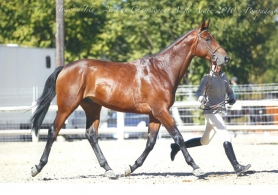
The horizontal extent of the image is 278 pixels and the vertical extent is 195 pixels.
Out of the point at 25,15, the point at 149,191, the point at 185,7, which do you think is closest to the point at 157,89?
the point at 149,191

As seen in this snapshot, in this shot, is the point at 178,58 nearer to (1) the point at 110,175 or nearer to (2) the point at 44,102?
(1) the point at 110,175

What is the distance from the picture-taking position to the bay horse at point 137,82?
37.3 ft

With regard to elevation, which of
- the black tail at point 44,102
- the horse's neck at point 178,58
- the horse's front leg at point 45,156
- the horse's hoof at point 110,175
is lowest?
the horse's hoof at point 110,175

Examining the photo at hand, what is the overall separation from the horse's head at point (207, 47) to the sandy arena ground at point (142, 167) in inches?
72.2

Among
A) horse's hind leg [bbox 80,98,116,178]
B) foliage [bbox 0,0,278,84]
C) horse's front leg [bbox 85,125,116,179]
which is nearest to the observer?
horse's front leg [bbox 85,125,116,179]

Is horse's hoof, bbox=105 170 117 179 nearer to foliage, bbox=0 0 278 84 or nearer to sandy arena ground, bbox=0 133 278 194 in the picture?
sandy arena ground, bbox=0 133 278 194

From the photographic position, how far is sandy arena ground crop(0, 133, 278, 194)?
425 inches

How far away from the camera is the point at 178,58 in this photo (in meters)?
11.6

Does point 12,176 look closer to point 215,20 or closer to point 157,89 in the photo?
point 157,89

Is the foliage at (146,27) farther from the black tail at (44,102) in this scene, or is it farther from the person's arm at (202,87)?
the person's arm at (202,87)

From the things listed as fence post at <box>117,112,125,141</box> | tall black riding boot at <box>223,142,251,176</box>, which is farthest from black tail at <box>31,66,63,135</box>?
fence post at <box>117,112,125,141</box>

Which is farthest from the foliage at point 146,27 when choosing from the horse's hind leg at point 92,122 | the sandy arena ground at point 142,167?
the horse's hind leg at point 92,122

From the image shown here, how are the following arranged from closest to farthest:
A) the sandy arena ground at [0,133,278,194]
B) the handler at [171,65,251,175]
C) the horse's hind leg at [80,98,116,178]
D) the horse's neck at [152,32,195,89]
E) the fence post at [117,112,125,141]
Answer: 1. the sandy arena ground at [0,133,278,194]
2. the handler at [171,65,251,175]
3. the horse's neck at [152,32,195,89]
4. the horse's hind leg at [80,98,116,178]
5. the fence post at [117,112,125,141]

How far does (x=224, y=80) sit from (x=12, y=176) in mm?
3798
